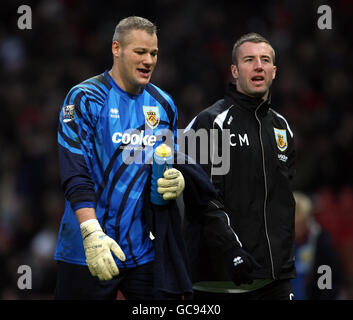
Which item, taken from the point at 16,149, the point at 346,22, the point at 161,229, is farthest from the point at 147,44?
the point at 346,22

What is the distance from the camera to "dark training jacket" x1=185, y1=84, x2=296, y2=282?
4.71 m

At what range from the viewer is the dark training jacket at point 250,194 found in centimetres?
471

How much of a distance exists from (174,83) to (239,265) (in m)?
6.67

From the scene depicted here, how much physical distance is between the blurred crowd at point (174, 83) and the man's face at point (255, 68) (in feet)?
11.2

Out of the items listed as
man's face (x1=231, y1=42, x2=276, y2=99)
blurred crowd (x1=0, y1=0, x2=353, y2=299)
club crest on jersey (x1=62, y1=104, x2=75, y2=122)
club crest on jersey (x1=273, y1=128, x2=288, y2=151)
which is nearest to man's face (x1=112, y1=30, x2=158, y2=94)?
club crest on jersey (x1=62, y1=104, x2=75, y2=122)

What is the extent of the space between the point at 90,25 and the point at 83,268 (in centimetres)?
873

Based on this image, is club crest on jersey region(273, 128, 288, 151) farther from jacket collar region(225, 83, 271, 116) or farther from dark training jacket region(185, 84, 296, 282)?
jacket collar region(225, 83, 271, 116)

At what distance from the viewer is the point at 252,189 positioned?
15.6 ft

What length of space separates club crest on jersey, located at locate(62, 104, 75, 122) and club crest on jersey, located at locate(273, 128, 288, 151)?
1498mm

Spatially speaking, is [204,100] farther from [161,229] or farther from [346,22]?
[161,229]

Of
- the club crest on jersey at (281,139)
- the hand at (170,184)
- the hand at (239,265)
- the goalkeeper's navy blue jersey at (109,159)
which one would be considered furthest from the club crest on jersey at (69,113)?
the club crest on jersey at (281,139)

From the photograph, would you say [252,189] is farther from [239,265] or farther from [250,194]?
[239,265]

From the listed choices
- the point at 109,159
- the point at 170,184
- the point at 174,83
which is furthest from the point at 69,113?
the point at 174,83

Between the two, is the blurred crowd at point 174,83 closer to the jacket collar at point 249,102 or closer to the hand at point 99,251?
the jacket collar at point 249,102
